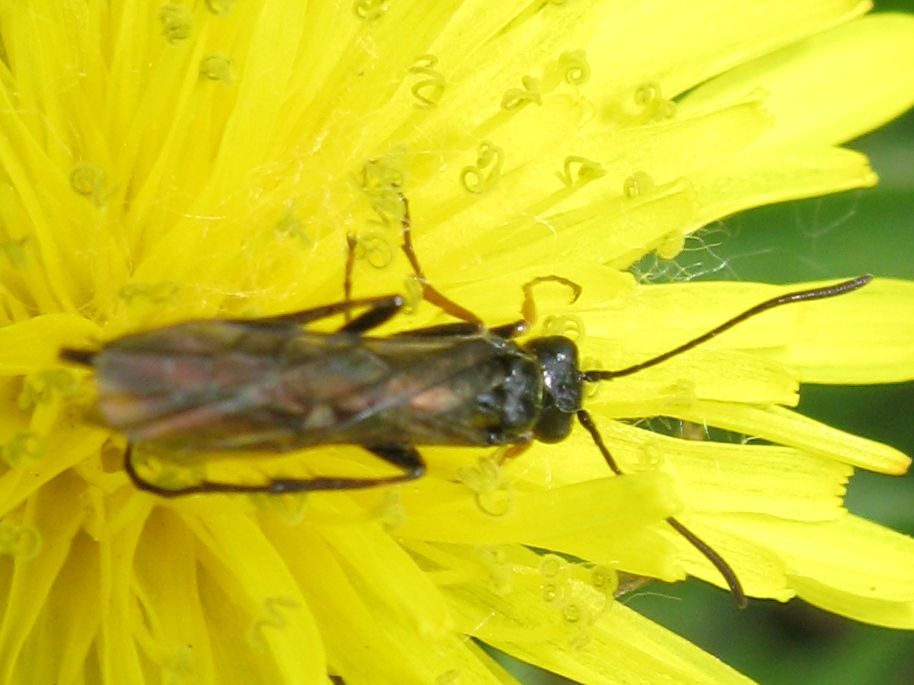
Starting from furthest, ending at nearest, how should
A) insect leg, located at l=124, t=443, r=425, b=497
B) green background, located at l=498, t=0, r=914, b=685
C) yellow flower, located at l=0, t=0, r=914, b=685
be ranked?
1. green background, located at l=498, t=0, r=914, b=685
2. yellow flower, located at l=0, t=0, r=914, b=685
3. insect leg, located at l=124, t=443, r=425, b=497

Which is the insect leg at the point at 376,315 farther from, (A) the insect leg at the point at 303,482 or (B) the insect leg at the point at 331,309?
(A) the insect leg at the point at 303,482

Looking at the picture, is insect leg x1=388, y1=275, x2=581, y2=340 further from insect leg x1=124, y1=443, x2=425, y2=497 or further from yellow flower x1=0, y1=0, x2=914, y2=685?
insect leg x1=124, y1=443, x2=425, y2=497

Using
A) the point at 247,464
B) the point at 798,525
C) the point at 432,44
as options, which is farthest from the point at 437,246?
the point at 798,525

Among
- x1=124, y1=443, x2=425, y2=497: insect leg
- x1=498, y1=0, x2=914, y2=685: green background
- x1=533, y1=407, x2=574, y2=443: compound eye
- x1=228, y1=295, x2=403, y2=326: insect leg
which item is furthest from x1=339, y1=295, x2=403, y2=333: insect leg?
x1=498, y1=0, x2=914, y2=685: green background

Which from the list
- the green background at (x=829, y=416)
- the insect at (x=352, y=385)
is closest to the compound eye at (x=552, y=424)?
the insect at (x=352, y=385)

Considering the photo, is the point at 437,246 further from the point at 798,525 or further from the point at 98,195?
the point at 798,525

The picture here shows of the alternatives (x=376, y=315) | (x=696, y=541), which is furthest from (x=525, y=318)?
(x=696, y=541)

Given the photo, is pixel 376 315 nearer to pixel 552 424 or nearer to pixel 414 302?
pixel 414 302
